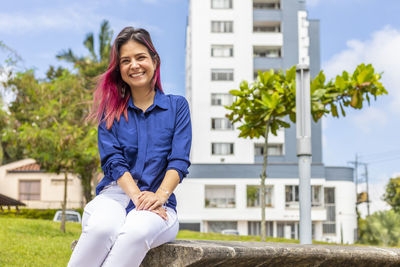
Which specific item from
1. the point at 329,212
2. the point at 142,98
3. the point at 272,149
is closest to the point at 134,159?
the point at 142,98

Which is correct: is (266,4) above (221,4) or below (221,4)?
above

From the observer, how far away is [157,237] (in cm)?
256

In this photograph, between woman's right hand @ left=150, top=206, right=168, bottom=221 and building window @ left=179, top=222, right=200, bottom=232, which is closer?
woman's right hand @ left=150, top=206, right=168, bottom=221

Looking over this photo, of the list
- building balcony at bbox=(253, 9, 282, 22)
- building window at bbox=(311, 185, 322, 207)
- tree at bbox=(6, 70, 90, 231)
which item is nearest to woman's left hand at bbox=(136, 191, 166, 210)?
tree at bbox=(6, 70, 90, 231)

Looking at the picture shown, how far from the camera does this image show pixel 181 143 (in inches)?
114

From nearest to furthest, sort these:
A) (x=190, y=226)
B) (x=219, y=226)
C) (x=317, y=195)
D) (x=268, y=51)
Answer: (x=190, y=226) < (x=219, y=226) < (x=317, y=195) < (x=268, y=51)

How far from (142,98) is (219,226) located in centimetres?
3155

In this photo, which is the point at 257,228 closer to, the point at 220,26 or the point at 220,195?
the point at 220,195

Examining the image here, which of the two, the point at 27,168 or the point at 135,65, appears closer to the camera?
the point at 135,65

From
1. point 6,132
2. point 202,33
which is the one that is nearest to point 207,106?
point 202,33

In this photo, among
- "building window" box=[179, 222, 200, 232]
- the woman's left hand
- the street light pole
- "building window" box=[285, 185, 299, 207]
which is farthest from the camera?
"building window" box=[285, 185, 299, 207]

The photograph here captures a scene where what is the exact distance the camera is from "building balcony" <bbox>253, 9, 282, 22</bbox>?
37.6 metres

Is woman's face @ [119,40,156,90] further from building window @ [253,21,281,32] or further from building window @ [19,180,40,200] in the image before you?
building window @ [253,21,281,32]

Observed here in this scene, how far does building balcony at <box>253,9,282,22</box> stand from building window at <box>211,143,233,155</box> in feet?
31.1
